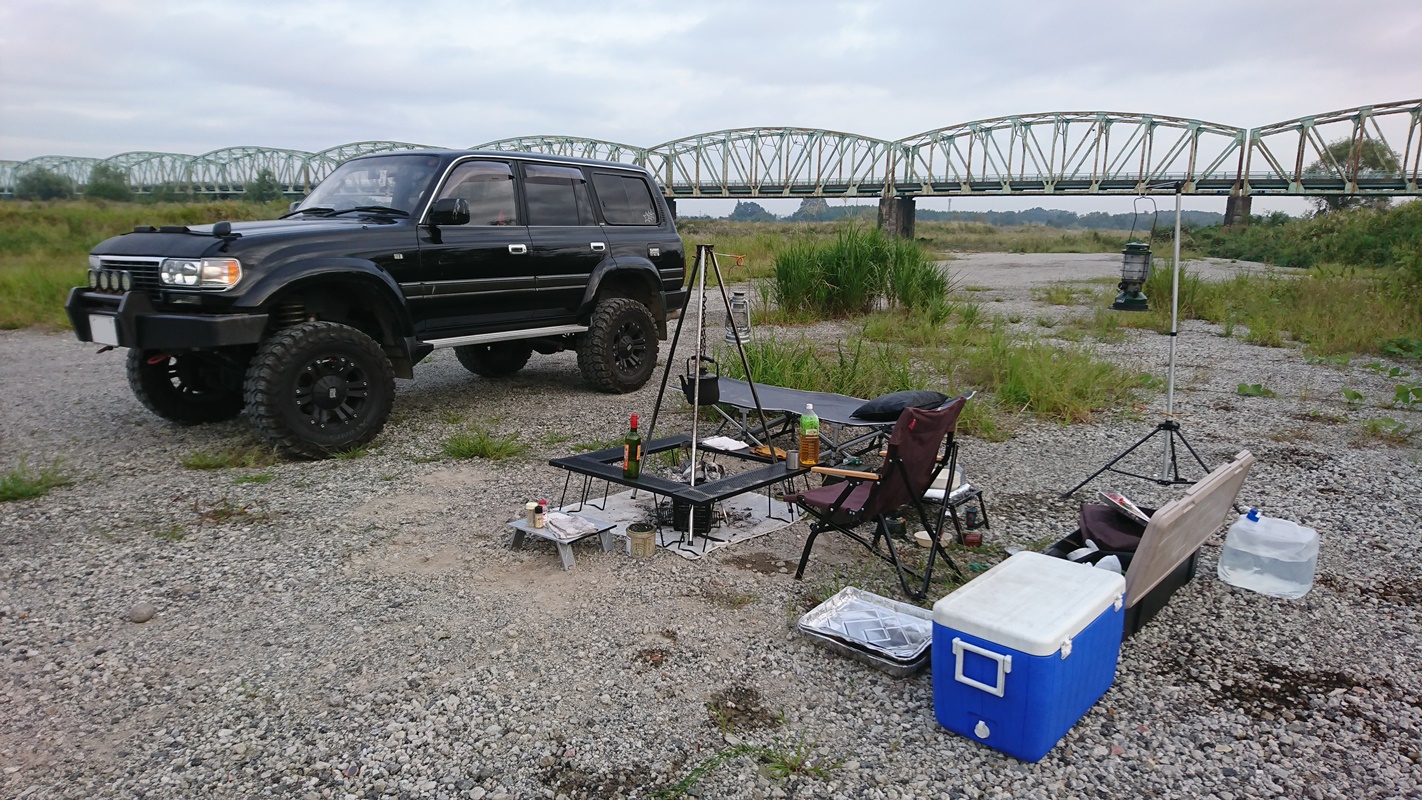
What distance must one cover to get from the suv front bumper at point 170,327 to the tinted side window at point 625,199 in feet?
10.5

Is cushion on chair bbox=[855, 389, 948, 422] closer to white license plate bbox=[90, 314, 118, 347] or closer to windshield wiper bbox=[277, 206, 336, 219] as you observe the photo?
windshield wiper bbox=[277, 206, 336, 219]

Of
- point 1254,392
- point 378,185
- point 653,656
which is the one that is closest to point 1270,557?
point 653,656

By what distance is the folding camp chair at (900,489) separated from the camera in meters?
3.70

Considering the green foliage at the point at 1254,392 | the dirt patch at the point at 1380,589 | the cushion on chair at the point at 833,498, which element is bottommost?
the dirt patch at the point at 1380,589

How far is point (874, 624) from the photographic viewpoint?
3441mm

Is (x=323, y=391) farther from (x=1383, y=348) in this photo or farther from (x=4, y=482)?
(x=1383, y=348)

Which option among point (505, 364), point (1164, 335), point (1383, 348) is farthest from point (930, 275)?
point (505, 364)

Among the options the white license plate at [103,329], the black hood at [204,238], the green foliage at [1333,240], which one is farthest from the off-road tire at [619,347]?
the green foliage at [1333,240]

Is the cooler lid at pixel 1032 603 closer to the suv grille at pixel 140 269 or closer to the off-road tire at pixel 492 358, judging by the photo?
the suv grille at pixel 140 269

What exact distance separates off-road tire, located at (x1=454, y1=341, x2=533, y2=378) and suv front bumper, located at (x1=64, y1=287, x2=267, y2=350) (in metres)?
3.10

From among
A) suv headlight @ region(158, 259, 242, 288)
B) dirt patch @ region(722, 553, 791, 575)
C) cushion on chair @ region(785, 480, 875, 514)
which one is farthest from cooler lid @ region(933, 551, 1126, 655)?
suv headlight @ region(158, 259, 242, 288)

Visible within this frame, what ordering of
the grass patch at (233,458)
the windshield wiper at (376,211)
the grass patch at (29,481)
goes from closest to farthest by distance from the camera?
the grass patch at (29,481), the grass patch at (233,458), the windshield wiper at (376,211)

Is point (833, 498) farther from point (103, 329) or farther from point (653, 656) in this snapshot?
point (103, 329)

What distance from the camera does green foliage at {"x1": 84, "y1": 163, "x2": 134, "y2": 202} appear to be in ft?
138
